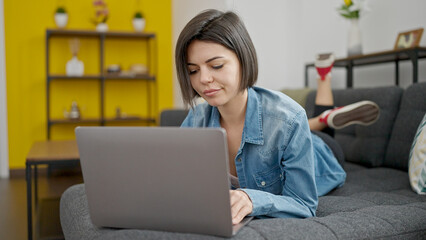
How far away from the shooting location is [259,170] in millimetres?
1269

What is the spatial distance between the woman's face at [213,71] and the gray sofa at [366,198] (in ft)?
1.25

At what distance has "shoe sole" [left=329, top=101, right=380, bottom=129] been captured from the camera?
84.8 inches

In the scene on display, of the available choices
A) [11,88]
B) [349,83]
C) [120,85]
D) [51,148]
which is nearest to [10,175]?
[11,88]

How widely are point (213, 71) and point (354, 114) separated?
4.03 feet

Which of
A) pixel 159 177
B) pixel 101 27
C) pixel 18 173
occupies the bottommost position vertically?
pixel 18 173

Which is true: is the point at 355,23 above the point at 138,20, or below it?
below

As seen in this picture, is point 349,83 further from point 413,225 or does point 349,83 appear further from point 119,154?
point 119,154

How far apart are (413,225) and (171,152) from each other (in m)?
0.70

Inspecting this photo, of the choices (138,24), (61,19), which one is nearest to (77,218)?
(61,19)

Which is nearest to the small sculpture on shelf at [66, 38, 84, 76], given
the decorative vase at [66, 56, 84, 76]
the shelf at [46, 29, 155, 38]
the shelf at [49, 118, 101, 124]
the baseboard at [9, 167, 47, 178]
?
the decorative vase at [66, 56, 84, 76]

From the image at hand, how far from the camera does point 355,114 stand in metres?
2.18

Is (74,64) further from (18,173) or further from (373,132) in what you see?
(373,132)

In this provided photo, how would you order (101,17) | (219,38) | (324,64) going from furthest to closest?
(101,17) → (324,64) → (219,38)

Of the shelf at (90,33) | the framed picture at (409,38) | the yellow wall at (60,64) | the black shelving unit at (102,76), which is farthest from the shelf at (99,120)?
the framed picture at (409,38)
